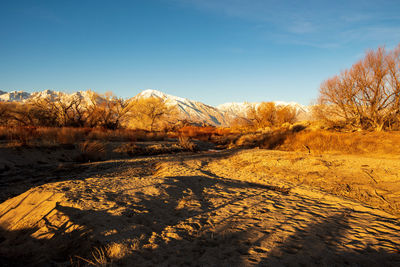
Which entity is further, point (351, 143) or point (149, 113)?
point (149, 113)

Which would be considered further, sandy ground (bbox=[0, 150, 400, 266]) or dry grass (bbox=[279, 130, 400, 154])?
dry grass (bbox=[279, 130, 400, 154])

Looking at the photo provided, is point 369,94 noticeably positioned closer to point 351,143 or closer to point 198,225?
point 351,143

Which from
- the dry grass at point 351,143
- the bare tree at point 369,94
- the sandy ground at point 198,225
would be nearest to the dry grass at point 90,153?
the sandy ground at point 198,225

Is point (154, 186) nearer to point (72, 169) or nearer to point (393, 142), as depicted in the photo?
point (72, 169)

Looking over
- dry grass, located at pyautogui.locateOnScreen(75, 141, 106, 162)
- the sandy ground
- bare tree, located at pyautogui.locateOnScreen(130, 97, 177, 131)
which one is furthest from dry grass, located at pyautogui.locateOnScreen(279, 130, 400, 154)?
bare tree, located at pyautogui.locateOnScreen(130, 97, 177, 131)

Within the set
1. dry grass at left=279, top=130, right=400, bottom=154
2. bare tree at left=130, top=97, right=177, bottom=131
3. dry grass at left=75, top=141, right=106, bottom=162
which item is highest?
bare tree at left=130, top=97, right=177, bottom=131

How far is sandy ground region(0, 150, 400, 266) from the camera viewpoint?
1861 mm

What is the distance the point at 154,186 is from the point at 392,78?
16855mm

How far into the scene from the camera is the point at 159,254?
1875 mm

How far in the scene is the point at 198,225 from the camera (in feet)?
8.13

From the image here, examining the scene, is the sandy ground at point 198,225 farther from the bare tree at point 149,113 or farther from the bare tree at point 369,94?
the bare tree at point 149,113

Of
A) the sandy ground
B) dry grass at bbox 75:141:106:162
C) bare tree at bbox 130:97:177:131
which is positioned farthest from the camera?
bare tree at bbox 130:97:177:131

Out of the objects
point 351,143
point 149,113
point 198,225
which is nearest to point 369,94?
point 351,143

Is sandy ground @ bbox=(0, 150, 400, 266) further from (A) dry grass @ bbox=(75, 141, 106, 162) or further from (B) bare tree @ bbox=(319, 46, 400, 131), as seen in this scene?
(B) bare tree @ bbox=(319, 46, 400, 131)
